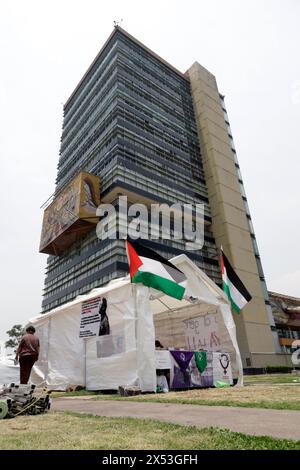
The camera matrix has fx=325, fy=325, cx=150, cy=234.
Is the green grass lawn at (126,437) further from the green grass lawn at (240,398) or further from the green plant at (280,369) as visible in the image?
the green plant at (280,369)

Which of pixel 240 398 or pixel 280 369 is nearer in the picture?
pixel 240 398

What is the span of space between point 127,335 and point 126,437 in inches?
287

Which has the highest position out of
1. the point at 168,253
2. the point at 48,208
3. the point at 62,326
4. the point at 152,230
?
the point at 48,208

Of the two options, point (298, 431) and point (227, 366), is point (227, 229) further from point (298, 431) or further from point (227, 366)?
point (298, 431)

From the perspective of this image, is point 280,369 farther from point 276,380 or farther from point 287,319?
point 276,380

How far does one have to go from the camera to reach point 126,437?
123 inches

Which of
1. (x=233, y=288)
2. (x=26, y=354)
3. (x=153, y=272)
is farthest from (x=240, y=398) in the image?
(x=233, y=288)

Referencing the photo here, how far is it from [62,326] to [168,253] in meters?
44.6

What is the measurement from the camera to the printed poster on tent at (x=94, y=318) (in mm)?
11250

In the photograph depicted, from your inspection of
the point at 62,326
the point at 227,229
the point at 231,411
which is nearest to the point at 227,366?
the point at 62,326

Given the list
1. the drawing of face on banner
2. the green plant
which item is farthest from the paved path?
the green plant

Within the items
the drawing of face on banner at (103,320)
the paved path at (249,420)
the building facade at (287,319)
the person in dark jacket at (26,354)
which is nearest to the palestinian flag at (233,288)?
the drawing of face on banner at (103,320)

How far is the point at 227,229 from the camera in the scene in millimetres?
64875
